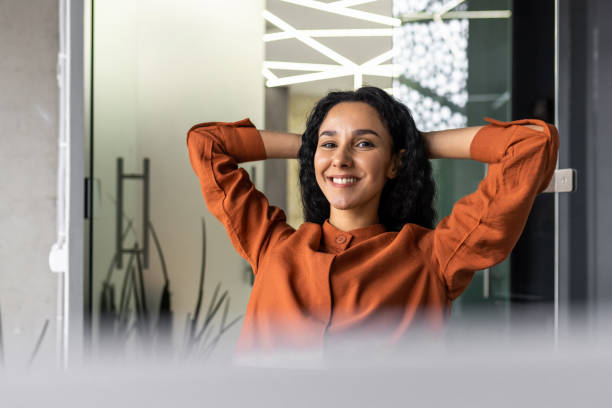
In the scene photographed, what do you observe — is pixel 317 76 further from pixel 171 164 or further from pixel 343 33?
pixel 171 164

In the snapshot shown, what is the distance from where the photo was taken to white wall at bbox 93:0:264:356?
4.63 ft

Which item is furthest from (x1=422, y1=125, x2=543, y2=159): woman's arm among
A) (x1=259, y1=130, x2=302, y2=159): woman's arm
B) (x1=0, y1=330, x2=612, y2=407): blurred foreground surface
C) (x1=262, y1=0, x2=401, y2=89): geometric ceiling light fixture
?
(x1=0, y1=330, x2=612, y2=407): blurred foreground surface

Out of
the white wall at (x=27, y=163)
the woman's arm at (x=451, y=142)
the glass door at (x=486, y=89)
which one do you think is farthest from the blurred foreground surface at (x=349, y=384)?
the white wall at (x=27, y=163)

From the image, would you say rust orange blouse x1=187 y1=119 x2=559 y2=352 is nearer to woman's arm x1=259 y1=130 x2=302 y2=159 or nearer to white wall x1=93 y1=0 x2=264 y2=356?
woman's arm x1=259 y1=130 x2=302 y2=159

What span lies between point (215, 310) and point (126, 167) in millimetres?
504

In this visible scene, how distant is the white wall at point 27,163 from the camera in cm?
162

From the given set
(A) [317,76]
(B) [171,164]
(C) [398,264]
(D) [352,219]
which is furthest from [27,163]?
(C) [398,264]

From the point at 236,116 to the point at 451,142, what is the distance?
2.32 ft

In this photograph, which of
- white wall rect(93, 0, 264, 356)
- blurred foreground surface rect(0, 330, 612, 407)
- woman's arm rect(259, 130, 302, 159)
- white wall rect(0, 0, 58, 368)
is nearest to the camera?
blurred foreground surface rect(0, 330, 612, 407)

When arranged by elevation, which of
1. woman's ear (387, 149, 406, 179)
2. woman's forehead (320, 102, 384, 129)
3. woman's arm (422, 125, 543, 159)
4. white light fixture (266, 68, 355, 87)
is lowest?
woman's ear (387, 149, 406, 179)

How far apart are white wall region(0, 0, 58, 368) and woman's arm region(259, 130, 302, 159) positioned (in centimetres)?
98

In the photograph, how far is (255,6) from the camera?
4.51 feet

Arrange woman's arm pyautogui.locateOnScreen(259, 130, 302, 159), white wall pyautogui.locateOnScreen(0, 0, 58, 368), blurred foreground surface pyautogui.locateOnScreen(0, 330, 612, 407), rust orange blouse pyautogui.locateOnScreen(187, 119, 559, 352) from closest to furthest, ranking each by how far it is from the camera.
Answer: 1. blurred foreground surface pyautogui.locateOnScreen(0, 330, 612, 407)
2. rust orange blouse pyautogui.locateOnScreen(187, 119, 559, 352)
3. woman's arm pyautogui.locateOnScreen(259, 130, 302, 159)
4. white wall pyautogui.locateOnScreen(0, 0, 58, 368)

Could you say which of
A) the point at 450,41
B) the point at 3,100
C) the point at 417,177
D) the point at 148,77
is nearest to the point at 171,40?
the point at 148,77
